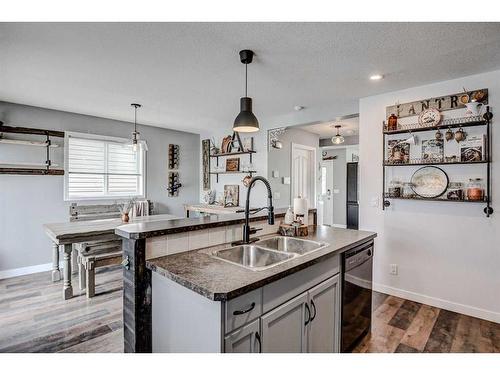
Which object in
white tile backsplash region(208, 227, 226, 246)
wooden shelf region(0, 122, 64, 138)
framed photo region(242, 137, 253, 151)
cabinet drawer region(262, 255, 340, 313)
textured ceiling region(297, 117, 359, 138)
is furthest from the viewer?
textured ceiling region(297, 117, 359, 138)

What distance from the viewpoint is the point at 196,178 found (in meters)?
5.89

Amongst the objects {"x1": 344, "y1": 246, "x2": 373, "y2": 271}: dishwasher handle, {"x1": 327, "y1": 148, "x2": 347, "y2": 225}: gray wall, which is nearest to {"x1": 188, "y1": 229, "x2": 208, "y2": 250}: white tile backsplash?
{"x1": 344, "y1": 246, "x2": 373, "y2": 271}: dishwasher handle

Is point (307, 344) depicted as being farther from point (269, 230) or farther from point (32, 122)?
point (32, 122)

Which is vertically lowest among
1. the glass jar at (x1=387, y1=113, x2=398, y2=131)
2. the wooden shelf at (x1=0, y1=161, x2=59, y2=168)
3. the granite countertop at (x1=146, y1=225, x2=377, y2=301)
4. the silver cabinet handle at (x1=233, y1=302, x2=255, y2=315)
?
the silver cabinet handle at (x1=233, y1=302, x2=255, y2=315)

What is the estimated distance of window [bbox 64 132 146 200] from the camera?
420 cm

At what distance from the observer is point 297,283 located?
149 centimetres

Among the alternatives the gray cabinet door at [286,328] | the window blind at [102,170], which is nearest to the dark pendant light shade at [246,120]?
the gray cabinet door at [286,328]

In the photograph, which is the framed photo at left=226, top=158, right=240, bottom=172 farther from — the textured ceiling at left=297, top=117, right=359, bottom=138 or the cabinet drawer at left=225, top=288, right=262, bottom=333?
the cabinet drawer at left=225, top=288, right=262, bottom=333

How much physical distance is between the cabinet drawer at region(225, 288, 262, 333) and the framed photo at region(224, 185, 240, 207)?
3.84 metres

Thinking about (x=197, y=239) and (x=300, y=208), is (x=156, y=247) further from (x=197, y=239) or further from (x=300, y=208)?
(x=300, y=208)

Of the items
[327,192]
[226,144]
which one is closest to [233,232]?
[226,144]

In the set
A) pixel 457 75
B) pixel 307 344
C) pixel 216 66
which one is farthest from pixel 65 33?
pixel 457 75

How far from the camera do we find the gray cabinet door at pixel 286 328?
1.33 meters

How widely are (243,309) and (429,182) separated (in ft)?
8.56
